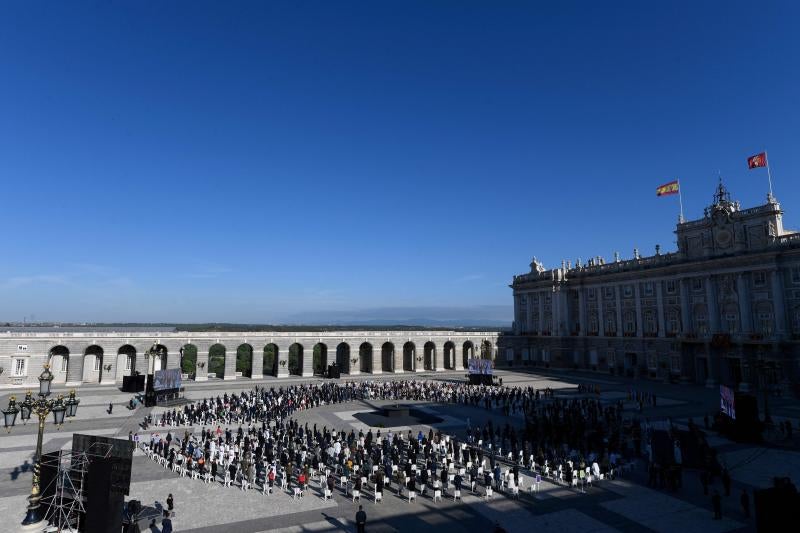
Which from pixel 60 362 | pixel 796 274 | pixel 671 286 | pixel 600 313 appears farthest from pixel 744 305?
pixel 60 362

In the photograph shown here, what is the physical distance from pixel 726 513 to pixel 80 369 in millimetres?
60785

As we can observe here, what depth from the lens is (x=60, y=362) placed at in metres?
55.4

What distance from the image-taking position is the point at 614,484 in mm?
20984

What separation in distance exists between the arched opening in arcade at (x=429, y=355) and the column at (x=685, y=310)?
113ft

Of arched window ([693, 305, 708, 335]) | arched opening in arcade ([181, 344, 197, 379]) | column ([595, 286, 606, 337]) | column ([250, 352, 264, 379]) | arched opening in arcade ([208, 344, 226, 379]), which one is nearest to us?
arched window ([693, 305, 708, 335])

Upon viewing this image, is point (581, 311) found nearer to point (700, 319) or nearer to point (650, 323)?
point (650, 323)

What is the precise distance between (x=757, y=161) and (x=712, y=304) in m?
16.8

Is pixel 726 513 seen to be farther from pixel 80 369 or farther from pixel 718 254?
pixel 80 369

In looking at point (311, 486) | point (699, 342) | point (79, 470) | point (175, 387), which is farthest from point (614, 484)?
point (699, 342)

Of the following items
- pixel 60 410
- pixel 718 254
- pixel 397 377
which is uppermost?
pixel 718 254

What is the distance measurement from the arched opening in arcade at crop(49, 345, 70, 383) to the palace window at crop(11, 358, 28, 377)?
126 inches

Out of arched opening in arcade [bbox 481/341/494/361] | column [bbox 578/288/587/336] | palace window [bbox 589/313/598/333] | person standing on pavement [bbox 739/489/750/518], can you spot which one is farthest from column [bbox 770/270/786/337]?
person standing on pavement [bbox 739/489/750/518]

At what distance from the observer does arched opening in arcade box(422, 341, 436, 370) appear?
75.4m

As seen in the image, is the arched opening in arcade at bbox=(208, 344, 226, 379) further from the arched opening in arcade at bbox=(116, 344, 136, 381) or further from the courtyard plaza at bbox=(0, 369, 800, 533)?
the courtyard plaza at bbox=(0, 369, 800, 533)
